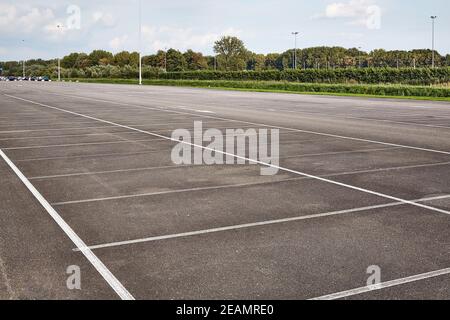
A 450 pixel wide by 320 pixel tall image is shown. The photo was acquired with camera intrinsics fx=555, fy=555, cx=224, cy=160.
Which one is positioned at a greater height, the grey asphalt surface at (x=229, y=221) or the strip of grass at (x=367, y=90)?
the strip of grass at (x=367, y=90)

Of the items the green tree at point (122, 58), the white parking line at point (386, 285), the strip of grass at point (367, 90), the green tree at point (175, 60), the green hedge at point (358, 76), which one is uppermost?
the green tree at point (122, 58)

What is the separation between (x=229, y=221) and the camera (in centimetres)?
764

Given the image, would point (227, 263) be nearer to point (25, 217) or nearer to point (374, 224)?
point (374, 224)

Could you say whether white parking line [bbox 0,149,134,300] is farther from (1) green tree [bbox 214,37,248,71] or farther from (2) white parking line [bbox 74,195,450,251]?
(1) green tree [bbox 214,37,248,71]

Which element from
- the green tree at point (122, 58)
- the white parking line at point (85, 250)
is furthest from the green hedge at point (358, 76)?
the green tree at point (122, 58)

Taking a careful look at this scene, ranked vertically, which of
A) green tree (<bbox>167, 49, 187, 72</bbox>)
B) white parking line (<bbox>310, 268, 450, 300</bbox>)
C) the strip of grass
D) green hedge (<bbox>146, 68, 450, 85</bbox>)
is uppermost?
green tree (<bbox>167, 49, 187, 72</bbox>)

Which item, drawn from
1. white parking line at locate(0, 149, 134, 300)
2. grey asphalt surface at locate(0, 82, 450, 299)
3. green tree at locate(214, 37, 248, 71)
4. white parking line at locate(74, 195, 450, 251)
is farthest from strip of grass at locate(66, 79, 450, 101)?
green tree at locate(214, 37, 248, 71)

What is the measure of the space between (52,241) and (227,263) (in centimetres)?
225

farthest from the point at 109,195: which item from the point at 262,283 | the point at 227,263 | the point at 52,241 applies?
the point at 262,283

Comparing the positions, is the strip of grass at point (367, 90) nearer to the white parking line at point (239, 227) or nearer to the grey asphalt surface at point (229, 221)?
the grey asphalt surface at point (229, 221)

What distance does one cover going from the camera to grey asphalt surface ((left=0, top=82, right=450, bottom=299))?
214 inches

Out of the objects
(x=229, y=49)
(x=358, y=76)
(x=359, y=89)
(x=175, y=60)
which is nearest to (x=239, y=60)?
(x=229, y=49)

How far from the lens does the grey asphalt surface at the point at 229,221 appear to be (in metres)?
5.43
